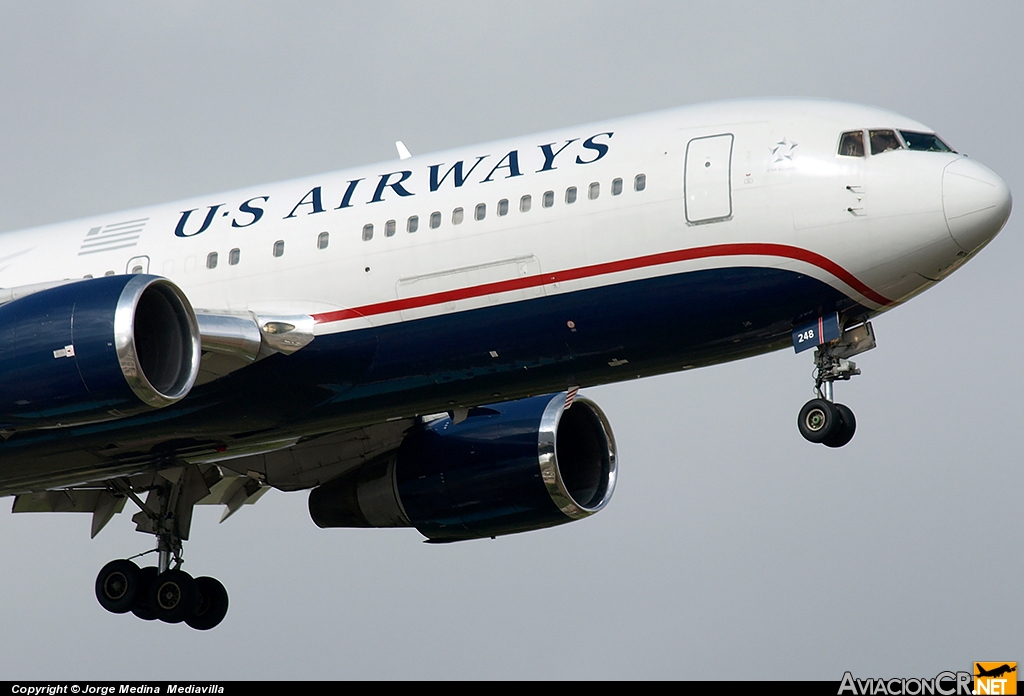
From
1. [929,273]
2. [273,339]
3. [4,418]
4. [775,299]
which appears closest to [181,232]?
[273,339]

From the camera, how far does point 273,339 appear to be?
1039 inches

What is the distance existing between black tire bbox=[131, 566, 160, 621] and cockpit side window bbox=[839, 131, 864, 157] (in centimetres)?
1335

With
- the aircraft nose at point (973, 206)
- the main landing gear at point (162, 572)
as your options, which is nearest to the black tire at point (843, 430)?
the aircraft nose at point (973, 206)

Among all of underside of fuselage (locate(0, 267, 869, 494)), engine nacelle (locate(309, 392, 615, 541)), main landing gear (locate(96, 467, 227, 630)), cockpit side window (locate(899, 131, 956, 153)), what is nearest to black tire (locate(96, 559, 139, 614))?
main landing gear (locate(96, 467, 227, 630))

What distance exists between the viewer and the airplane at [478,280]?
81.2 ft

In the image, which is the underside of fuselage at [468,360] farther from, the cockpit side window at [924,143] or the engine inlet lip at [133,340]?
the cockpit side window at [924,143]

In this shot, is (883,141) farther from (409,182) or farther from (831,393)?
(409,182)

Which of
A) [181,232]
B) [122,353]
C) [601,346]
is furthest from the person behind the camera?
[181,232]

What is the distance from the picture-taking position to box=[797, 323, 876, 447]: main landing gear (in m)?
25.2

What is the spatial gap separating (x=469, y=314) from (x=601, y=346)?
176 centimetres

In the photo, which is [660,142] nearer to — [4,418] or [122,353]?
[122,353]

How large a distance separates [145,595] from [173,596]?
A: 18.2 inches

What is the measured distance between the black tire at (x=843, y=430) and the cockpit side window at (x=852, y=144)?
126 inches

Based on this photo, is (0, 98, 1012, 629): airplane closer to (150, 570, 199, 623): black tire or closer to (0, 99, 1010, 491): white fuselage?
(0, 99, 1010, 491): white fuselage
